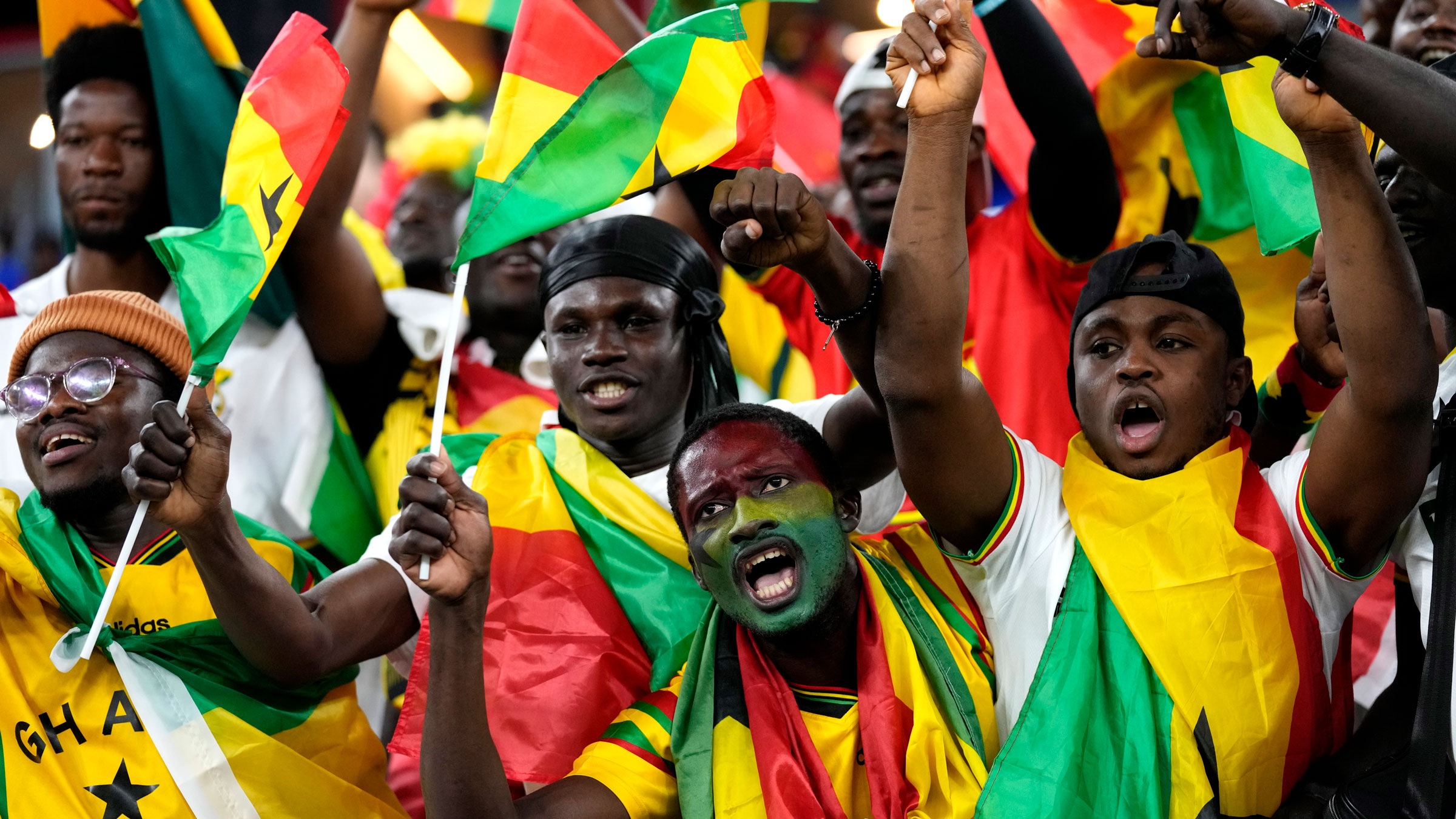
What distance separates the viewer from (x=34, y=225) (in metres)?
8.67

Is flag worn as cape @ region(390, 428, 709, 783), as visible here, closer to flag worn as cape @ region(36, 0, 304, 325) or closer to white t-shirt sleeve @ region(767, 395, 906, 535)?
white t-shirt sleeve @ region(767, 395, 906, 535)

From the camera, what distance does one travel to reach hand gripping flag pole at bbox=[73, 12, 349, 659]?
2.83 m

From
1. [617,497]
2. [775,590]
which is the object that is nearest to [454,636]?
[775,590]

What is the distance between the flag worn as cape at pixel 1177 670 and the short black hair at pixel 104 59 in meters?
3.09

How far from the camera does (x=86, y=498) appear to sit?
3182 mm

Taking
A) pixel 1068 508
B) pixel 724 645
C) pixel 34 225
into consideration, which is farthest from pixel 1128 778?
pixel 34 225

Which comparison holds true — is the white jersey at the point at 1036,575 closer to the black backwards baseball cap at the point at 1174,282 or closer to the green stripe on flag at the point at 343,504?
the black backwards baseball cap at the point at 1174,282

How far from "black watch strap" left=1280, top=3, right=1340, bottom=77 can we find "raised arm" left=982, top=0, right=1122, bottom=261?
1383mm

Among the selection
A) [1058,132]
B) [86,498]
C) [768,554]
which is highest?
[1058,132]

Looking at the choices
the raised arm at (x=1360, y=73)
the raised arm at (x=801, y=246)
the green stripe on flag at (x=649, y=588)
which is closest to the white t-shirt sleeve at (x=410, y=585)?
the green stripe on flag at (x=649, y=588)

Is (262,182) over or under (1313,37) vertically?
over

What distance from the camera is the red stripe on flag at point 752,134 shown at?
2883 mm

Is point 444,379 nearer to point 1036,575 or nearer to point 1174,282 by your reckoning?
point 1036,575

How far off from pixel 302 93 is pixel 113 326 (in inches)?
29.1
